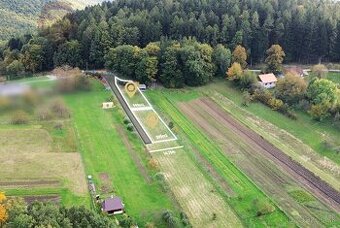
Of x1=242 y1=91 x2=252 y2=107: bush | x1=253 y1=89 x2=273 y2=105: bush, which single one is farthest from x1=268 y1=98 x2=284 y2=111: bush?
x1=242 y1=91 x2=252 y2=107: bush

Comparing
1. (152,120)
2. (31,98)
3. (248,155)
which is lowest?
(152,120)

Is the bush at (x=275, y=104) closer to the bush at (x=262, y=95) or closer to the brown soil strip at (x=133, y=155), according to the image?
the bush at (x=262, y=95)

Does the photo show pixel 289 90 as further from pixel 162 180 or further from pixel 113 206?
pixel 113 206

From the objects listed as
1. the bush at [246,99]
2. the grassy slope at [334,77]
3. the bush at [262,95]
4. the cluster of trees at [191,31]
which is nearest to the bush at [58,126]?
the cluster of trees at [191,31]

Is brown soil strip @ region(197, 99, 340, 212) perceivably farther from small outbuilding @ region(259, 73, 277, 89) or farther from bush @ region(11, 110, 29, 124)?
bush @ region(11, 110, 29, 124)

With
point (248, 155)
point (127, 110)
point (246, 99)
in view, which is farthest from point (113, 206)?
point (246, 99)

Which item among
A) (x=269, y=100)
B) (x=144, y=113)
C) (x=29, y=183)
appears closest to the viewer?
(x=29, y=183)
